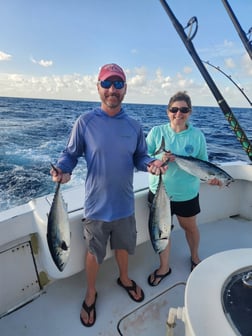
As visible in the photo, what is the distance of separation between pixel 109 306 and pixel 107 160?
1.11 meters

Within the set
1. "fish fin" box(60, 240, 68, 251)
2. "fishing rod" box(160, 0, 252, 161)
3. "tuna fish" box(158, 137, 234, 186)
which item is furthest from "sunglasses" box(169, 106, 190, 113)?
"fish fin" box(60, 240, 68, 251)

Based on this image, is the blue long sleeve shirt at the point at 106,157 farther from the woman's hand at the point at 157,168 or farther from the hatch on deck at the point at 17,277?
the hatch on deck at the point at 17,277

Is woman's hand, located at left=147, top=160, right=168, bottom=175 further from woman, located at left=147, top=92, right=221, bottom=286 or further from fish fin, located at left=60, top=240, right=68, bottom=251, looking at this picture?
fish fin, located at left=60, top=240, right=68, bottom=251

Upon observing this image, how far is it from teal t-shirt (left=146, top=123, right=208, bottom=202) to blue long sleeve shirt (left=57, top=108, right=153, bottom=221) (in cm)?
29

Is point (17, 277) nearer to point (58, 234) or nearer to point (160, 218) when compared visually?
point (58, 234)

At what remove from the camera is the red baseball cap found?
5.13 feet

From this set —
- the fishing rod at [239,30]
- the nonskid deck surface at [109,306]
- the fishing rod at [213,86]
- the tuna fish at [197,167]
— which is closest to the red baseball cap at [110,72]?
the tuna fish at [197,167]

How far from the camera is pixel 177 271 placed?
2.30 meters

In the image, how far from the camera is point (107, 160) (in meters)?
1.59

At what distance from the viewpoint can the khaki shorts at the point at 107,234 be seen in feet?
5.59

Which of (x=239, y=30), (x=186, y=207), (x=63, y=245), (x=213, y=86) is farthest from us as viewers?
(x=239, y=30)

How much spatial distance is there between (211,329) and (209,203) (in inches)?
87.8

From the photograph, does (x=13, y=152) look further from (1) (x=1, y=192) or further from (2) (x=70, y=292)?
(2) (x=70, y=292)

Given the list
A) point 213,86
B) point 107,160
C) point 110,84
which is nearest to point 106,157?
point 107,160
